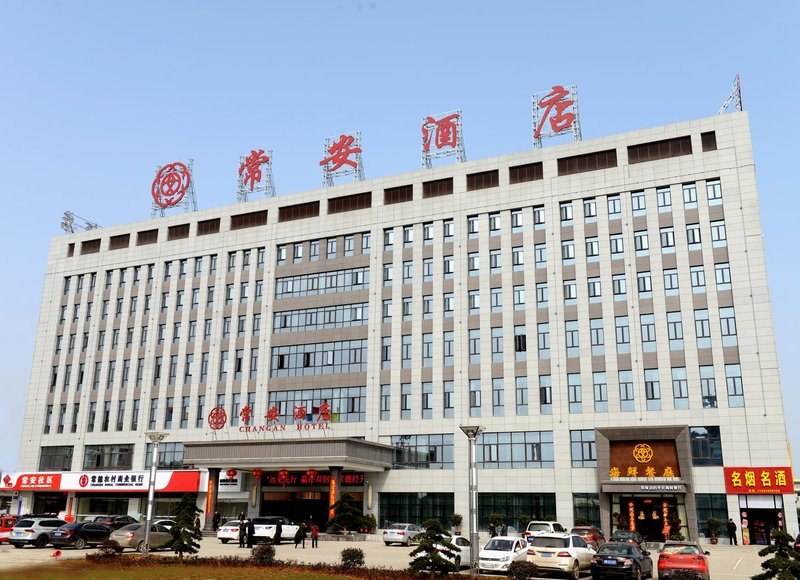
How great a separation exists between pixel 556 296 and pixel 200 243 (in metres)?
35.8

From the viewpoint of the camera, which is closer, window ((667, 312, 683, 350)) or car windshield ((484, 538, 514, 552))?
car windshield ((484, 538, 514, 552))

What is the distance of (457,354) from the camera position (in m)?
58.3

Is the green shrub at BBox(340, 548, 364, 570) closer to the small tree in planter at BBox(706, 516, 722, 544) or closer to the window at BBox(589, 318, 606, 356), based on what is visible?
the small tree in planter at BBox(706, 516, 722, 544)

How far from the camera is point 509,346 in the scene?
186 ft

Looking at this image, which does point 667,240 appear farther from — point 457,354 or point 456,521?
point 456,521

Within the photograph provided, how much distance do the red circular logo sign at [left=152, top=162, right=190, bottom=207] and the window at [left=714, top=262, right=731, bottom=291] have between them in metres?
50.4

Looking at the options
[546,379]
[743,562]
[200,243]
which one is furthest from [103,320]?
[743,562]

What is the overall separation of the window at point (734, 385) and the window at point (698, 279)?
5747mm

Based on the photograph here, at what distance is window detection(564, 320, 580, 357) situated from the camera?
5488 cm

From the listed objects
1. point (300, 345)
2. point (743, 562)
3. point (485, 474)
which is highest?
point (300, 345)

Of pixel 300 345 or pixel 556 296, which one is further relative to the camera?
pixel 300 345

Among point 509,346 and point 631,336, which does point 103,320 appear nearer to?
point 509,346

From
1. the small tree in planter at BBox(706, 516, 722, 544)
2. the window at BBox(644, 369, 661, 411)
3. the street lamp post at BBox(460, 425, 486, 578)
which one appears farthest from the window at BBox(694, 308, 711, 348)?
the street lamp post at BBox(460, 425, 486, 578)

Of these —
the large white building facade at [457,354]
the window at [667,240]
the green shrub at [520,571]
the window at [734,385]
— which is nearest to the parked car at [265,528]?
the large white building facade at [457,354]
